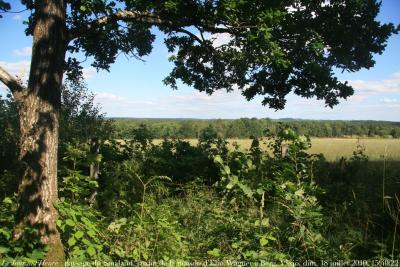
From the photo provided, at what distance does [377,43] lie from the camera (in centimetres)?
1339

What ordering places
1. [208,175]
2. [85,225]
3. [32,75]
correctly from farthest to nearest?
1. [208,175]
2. [32,75]
3. [85,225]

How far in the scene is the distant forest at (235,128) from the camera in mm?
11948

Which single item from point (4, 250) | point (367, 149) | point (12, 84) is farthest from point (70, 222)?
point (367, 149)

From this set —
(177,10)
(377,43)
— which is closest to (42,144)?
(177,10)

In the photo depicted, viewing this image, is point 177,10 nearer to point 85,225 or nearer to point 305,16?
point 85,225

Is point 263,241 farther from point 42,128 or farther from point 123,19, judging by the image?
point 123,19

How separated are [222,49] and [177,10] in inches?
85.3

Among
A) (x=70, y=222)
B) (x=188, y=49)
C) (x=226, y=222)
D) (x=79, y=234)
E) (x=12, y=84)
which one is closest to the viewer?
(x=79, y=234)

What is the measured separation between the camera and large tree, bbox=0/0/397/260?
5.54 m

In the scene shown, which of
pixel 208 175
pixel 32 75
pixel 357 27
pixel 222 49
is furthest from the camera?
pixel 357 27

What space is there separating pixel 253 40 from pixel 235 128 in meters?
39.8

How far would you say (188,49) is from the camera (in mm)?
10805

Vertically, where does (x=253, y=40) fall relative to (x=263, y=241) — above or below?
above

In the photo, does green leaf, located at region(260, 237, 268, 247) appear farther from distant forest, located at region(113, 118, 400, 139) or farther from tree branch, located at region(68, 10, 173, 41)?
tree branch, located at region(68, 10, 173, 41)
